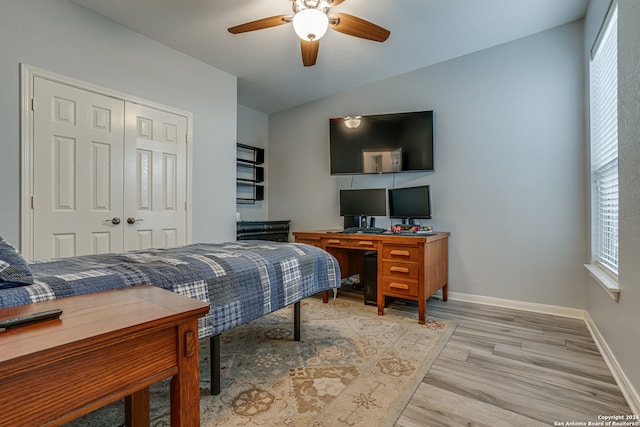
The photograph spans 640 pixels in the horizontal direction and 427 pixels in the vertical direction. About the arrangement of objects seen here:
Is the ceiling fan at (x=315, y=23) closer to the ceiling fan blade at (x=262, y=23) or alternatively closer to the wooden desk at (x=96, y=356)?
the ceiling fan blade at (x=262, y=23)

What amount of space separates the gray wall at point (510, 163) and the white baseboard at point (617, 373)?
2.07 ft

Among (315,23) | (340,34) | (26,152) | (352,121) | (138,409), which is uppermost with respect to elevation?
(340,34)

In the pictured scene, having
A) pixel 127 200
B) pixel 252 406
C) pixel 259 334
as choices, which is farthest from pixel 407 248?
pixel 127 200

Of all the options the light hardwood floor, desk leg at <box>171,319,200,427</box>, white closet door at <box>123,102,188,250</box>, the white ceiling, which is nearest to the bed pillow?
desk leg at <box>171,319,200,427</box>

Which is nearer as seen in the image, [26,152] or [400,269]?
[26,152]

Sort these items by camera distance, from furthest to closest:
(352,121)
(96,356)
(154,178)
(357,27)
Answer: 1. (352,121)
2. (154,178)
3. (357,27)
4. (96,356)

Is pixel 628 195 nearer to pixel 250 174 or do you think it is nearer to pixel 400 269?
pixel 400 269

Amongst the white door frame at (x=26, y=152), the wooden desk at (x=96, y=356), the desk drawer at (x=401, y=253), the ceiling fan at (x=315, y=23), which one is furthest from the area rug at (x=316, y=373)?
the ceiling fan at (x=315, y=23)

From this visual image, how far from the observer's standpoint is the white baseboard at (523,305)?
2.89 metres

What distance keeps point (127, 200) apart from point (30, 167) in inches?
28.0

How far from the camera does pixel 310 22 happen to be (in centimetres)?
203

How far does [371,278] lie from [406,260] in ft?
1.73

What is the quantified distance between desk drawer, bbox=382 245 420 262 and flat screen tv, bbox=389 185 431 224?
0.62m

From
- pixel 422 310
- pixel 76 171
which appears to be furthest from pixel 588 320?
pixel 76 171
